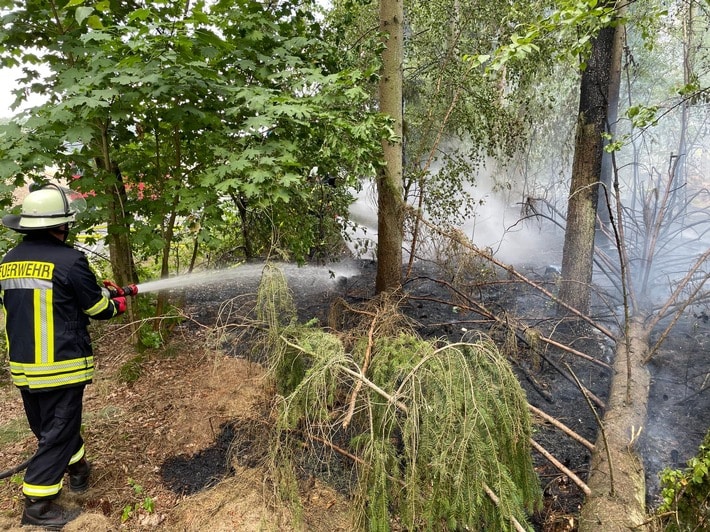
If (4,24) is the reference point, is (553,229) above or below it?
below

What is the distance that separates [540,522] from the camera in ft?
9.73

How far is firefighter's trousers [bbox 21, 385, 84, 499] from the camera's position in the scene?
2.86 metres

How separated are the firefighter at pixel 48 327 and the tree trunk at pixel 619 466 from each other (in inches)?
131

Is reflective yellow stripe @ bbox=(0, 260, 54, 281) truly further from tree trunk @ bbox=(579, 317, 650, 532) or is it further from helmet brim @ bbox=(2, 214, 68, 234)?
tree trunk @ bbox=(579, 317, 650, 532)

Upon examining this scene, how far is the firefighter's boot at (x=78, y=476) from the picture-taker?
3.19 meters

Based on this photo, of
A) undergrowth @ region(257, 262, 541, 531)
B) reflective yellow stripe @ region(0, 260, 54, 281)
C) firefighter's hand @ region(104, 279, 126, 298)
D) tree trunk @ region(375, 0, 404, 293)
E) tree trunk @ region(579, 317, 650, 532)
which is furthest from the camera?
tree trunk @ region(375, 0, 404, 293)

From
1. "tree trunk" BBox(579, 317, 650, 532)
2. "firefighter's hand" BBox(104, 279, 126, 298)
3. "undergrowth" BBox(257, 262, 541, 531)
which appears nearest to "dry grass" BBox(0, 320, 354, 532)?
"undergrowth" BBox(257, 262, 541, 531)

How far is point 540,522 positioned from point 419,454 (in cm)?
153

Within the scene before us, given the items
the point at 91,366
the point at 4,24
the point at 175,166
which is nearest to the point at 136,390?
the point at 91,366

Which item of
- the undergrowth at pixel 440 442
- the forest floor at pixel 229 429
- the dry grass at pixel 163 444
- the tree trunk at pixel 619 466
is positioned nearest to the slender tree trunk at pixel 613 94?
the forest floor at pixel 229 429

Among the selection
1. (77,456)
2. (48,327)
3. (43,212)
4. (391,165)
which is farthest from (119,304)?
(391,165)

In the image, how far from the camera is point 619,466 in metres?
2.88

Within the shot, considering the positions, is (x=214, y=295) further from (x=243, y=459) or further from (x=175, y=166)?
(x=243, y=459)

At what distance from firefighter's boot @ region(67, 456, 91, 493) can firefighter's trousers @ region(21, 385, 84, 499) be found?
175 millimetres
